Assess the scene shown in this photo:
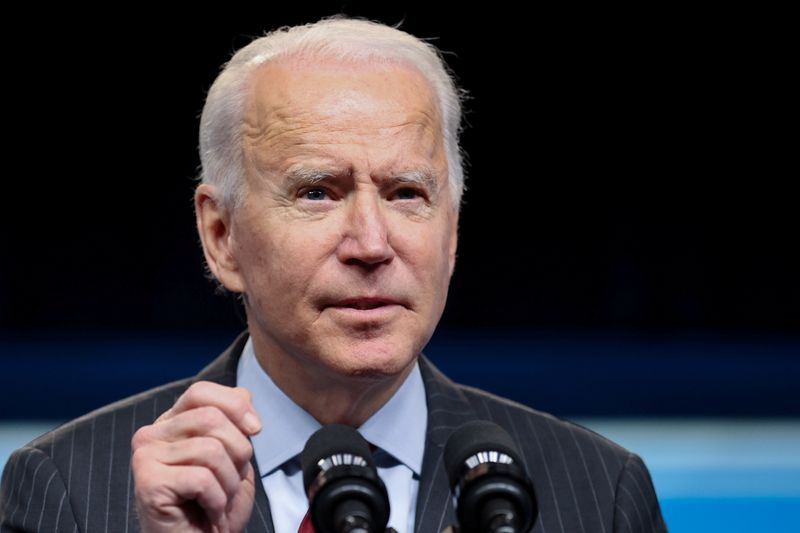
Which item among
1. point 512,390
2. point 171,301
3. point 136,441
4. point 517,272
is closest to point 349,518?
point 136,441

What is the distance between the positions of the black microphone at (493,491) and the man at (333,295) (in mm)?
531

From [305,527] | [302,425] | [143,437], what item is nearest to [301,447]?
[302,425]

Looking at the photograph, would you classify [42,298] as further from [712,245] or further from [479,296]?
[712,245]

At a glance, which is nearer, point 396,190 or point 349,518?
point 349,518

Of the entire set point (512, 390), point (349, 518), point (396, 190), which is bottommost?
point (349, 518)

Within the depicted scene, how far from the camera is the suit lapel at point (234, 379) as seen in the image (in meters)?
1.65

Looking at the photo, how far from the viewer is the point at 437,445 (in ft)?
5.91

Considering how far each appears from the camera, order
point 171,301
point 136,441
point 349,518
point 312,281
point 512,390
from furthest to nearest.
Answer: point 171,301 → point 512,390 → point 312,281 → point 136,441 → point 349,518

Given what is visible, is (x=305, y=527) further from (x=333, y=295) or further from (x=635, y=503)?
(x=635, y=503)

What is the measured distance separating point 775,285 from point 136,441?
570cm

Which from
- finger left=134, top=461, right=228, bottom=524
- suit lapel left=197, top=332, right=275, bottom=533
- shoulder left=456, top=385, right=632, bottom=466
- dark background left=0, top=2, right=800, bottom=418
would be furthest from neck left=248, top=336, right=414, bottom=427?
dark background left=0, top=2, right=800, bottom=418

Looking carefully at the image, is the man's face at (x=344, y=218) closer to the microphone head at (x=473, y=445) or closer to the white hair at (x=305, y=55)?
Answer: the white hair at (x=305, y=55)

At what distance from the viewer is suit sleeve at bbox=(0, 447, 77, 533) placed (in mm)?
1679

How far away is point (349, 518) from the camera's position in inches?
40.7
